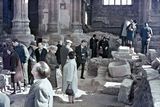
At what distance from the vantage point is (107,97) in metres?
12.2

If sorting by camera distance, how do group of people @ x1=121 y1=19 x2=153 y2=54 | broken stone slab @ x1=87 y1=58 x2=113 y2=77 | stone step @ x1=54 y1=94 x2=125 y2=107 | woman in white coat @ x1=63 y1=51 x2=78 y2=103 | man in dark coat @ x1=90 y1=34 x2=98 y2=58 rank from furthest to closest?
man in dark coat @ x1=90 y1=34 x2=98 y2=58, group of people @ x1=121 y1=19 x2=153 y2=54, broken stone slab @ x1=87 y1=58 x2=113 y2=77, stone step @ x1=54 y1=94 x2=125 y2=107, woman in white coat @ x1=63 y1=51 x2=78 y2=103

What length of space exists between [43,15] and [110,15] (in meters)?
10.3

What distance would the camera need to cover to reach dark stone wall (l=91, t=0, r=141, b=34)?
30688 millimetres

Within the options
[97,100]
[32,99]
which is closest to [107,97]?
[97,100]

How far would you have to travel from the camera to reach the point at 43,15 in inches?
858

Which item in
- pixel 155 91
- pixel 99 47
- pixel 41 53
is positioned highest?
pixel 41 53

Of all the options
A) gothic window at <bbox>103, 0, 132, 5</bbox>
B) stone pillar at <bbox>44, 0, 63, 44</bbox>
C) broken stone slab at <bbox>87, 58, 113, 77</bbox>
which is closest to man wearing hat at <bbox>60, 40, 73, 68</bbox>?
broken stone slab at <bbox>87, 58, 113, 77</bbox>

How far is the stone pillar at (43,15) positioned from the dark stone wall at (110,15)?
925 cm

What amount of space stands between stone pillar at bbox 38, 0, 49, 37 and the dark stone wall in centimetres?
925

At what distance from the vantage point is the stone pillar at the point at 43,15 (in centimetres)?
2172

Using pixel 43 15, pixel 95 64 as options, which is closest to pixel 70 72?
pixel 95 64

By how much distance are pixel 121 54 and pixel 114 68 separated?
2306mm

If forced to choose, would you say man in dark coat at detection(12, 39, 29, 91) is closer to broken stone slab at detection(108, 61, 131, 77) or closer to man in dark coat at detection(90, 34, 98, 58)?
broken stone slab at detection(108, 61, 131, 77)

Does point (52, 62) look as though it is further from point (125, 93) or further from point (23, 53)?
point (125, 93)
